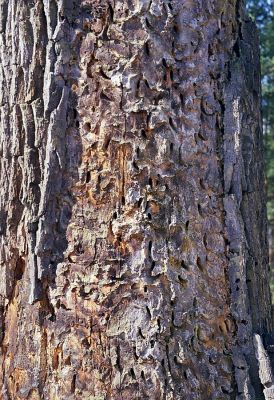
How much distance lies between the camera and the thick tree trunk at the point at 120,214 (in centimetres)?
162

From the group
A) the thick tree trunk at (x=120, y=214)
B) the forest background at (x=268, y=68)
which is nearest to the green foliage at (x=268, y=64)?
the forest background at (x=268, y=68)

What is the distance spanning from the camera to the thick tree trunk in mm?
1623

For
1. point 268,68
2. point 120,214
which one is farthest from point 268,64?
point 120,214

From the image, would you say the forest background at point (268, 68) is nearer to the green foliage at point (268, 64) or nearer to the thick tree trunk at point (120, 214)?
the green foliage at point (268, 64)

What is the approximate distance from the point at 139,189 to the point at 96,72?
1.25ft

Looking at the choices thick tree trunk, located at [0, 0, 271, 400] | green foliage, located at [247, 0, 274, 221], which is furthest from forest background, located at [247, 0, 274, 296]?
thick tree trunk, located at [0, 0, 271, 400]

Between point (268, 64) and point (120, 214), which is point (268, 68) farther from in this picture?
point (120, 214)

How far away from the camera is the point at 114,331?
162cm

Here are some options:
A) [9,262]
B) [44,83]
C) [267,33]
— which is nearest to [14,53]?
[44,83]

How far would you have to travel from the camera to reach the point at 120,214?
5.40 feet

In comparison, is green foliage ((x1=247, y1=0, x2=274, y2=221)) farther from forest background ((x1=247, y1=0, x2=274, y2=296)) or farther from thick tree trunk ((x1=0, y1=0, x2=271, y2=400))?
thick tree trunk ((x1=0, y1=0, x2=271, y2=400))

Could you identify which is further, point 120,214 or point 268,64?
point 268,64

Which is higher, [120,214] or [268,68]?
[268,68]

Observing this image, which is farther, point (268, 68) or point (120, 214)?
point (268, 68)
